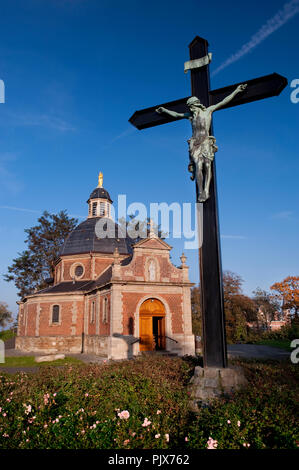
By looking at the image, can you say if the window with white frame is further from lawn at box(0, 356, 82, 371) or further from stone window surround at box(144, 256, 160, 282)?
stone window surround at box(144, 256, 160, 282)

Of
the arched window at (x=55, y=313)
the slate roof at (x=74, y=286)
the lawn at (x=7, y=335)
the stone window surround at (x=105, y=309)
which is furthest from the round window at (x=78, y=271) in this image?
the lawn at (x=7, y=335)

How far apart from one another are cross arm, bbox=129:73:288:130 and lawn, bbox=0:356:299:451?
470 centimetres

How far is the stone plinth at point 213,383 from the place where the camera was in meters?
4.55

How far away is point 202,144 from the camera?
5.76 m

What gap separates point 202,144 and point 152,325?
1940 cm

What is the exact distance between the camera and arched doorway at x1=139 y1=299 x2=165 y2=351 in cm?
2259

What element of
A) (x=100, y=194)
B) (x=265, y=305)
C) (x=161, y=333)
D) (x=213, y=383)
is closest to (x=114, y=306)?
(x=161, y=333)

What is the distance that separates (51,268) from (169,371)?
135 ft

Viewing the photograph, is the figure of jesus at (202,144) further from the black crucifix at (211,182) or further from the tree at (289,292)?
the tree at (289,292)

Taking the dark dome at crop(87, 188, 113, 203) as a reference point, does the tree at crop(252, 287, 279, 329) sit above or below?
below

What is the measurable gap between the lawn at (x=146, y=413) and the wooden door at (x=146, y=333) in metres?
17.0

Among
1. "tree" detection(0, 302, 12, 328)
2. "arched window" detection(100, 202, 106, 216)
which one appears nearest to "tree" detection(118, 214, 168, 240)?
"arched window" detection(100, 202, 106, 216)

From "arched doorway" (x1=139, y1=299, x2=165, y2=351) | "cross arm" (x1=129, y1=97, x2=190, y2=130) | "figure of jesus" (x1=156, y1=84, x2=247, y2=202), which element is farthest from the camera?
"arched doorway" (x1=139, y1=299, x2=165, y2=351)
